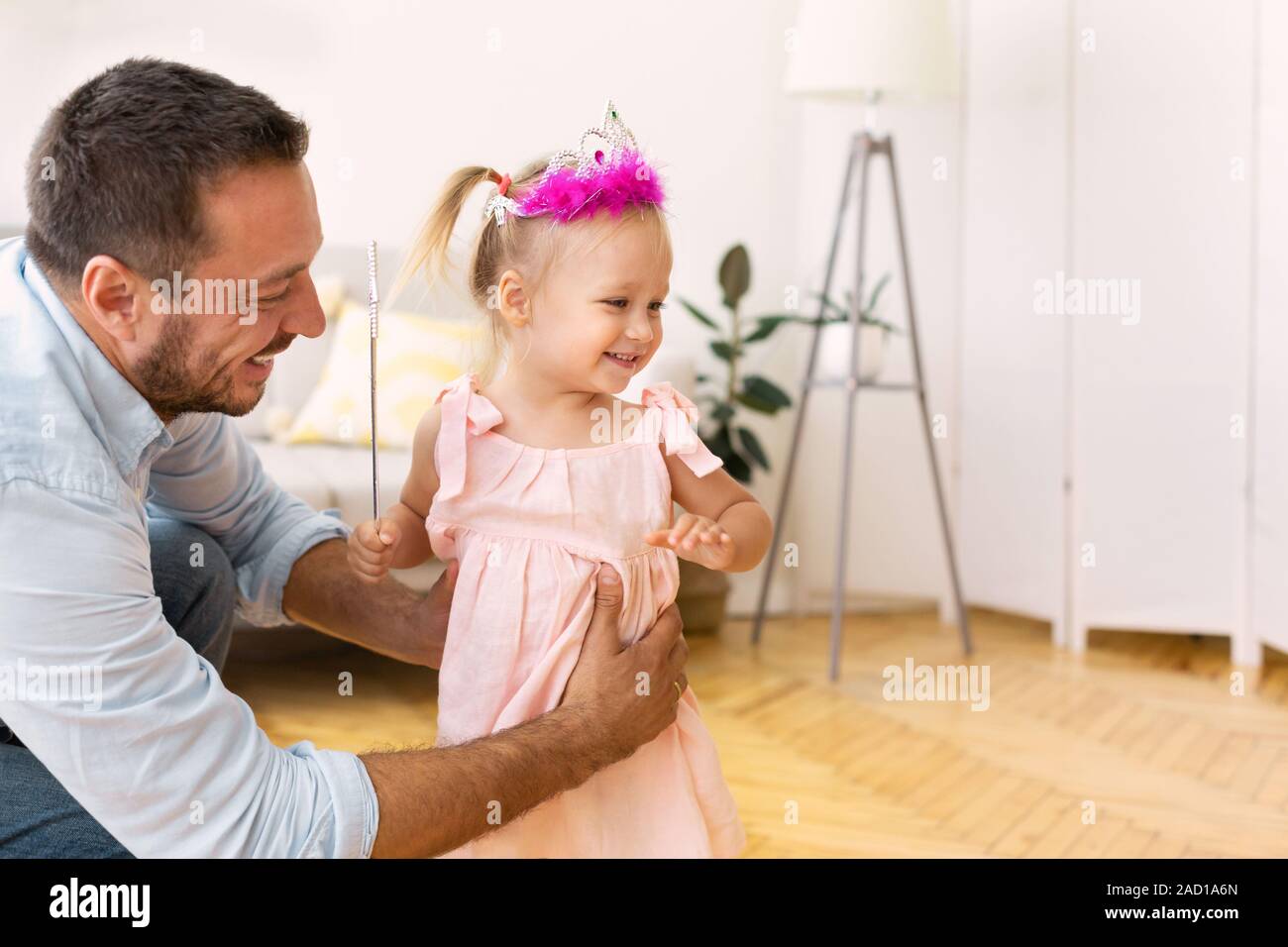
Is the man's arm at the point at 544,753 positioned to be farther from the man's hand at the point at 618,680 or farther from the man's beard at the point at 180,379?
the man's beard at the point at 180,379

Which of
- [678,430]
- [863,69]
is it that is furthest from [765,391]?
[678,430]

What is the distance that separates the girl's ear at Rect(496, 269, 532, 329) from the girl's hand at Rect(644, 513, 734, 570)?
26 cm

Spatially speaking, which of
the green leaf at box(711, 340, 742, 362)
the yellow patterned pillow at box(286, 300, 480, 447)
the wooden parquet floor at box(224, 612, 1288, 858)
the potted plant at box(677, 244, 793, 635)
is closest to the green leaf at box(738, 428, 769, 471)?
the potted plant at box(677, 244, 793, 635)

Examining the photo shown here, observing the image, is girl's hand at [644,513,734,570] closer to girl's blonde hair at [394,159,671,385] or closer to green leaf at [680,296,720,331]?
girl's blonde hair at [394,159,671,385]

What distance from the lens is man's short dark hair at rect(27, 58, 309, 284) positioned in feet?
3.42

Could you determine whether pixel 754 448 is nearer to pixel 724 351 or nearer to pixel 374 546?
pixel 724 351

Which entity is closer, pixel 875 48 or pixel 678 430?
pixel 678 430

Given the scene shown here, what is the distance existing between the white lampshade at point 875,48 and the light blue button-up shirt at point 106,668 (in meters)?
2.34

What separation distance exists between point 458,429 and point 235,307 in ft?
0.78

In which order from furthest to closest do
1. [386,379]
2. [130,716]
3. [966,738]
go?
[386,379] → [966,738] → [130,716]

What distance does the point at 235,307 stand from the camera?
1111mm
